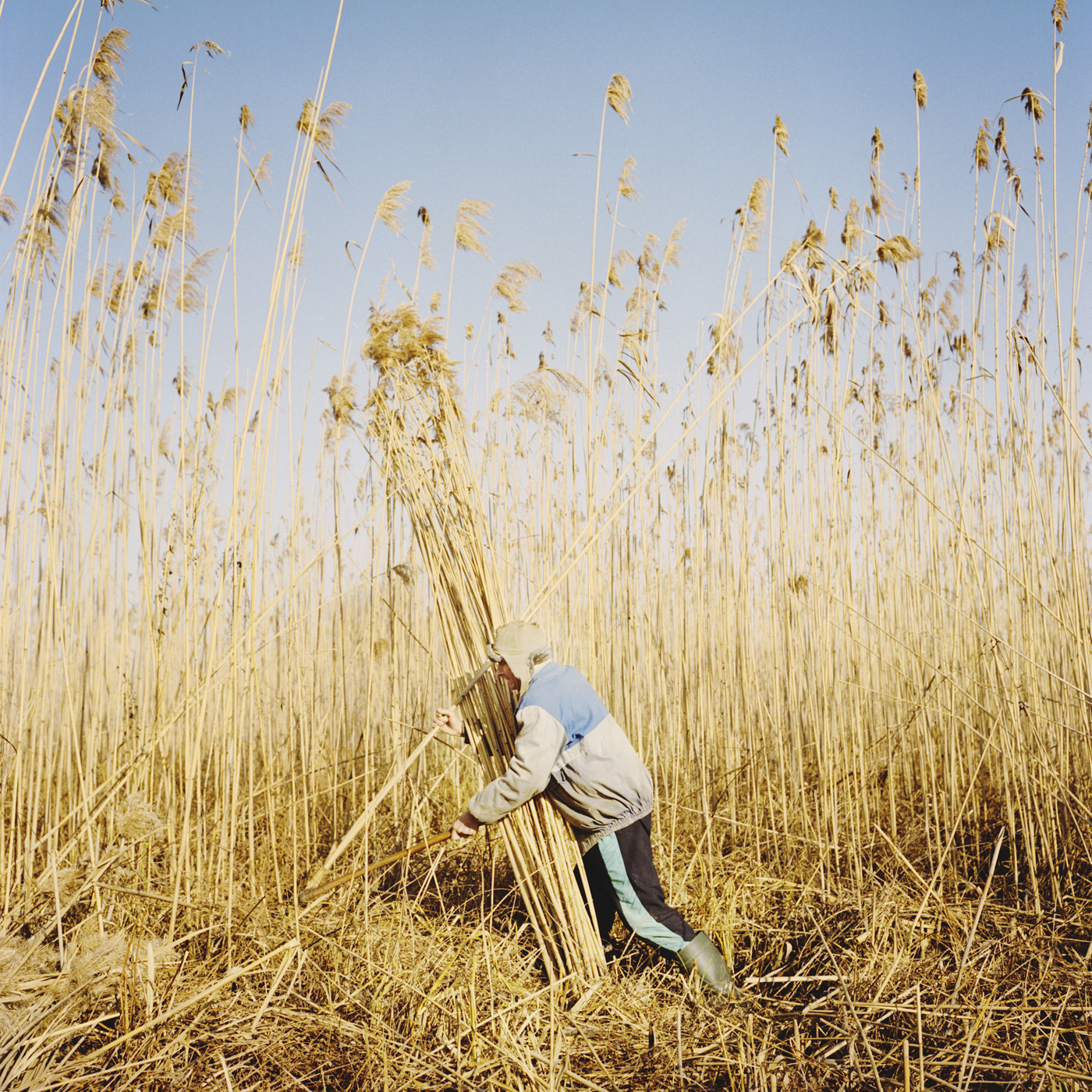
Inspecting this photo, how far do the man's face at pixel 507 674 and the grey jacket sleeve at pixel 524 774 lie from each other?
14 centimetres

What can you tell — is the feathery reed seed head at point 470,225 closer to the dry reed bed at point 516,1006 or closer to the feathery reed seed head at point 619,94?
the feathery reed seed head at point 619,94

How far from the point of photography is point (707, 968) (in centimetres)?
203

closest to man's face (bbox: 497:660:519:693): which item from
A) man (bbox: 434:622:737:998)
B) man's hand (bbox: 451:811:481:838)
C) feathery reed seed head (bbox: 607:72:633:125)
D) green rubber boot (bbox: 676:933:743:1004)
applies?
man (bbox: 434:622:737:998)

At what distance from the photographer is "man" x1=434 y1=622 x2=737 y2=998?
6.30 feet

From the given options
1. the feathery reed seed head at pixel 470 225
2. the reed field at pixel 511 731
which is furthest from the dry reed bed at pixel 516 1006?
the feathery reed seed head at pixel 470 225

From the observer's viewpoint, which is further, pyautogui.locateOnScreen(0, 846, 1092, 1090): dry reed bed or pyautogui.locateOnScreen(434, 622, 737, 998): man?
pyautogui.locateOnScreen(434, 622, 737, 998): man

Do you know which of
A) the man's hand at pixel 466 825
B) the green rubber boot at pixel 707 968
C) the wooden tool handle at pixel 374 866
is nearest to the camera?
the wooden tool handle at pixel 374 866

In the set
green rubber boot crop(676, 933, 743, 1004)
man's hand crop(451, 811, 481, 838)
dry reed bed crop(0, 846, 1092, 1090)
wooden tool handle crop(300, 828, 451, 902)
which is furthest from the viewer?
green rubber boot crop(676, 933, 743, 1004)

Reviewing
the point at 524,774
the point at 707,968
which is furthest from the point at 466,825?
the point at 707,968

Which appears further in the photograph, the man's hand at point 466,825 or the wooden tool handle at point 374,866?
the man's hand at point 466,825

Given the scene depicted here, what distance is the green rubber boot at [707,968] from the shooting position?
2.02 meters

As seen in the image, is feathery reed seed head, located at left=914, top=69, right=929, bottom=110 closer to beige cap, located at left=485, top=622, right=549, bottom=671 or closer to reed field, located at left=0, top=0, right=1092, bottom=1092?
reed field, located at left=0, top=0, right=1092, bottom=1092

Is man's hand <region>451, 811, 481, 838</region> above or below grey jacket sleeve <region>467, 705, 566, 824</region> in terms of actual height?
below

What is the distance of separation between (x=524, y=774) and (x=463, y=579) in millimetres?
576
